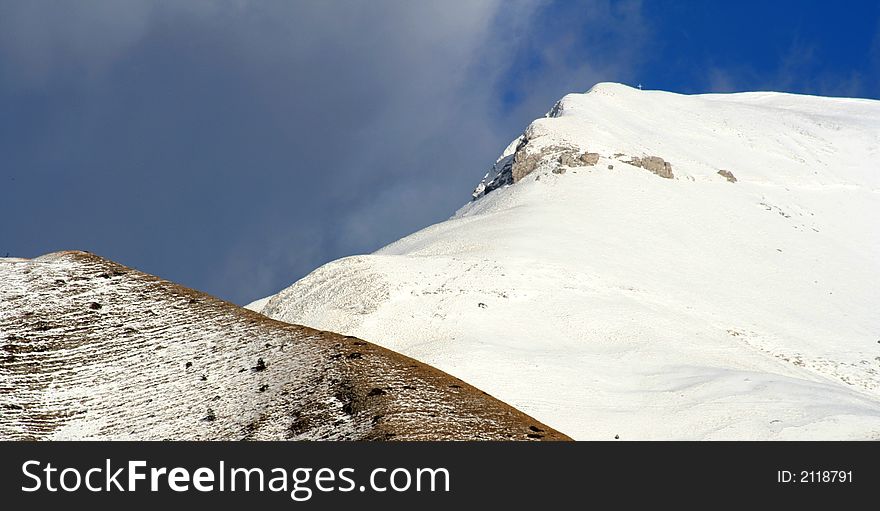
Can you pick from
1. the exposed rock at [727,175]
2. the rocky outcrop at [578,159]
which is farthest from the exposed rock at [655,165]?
the exposed rock at [727,175]

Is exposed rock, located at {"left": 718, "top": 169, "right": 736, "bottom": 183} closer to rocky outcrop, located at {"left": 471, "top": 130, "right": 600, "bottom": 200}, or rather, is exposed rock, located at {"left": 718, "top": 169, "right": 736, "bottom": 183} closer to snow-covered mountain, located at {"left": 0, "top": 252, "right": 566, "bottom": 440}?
rocky outcrop, located at {"left": 471, "top": 130, "right": 600, "bottom": 200}

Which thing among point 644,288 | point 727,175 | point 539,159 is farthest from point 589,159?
point 644,288

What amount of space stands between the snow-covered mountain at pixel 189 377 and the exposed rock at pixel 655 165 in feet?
173

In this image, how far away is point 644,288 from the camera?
47281mm

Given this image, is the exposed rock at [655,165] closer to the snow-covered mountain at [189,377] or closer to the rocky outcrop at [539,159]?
the rocky outcrop at [539,159]

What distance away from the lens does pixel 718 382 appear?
1307 inches

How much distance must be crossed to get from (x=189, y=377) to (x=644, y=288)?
33.8m

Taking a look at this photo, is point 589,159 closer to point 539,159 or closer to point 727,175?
point 539,159

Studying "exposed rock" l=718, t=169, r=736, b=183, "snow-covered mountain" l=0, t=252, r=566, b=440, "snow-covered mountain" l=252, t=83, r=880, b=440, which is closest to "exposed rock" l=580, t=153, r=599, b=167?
"snow-covered mountain" l=252, t=83, r=880, b=440

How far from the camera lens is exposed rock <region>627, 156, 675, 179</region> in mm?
67812

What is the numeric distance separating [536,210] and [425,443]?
4664 centimetres

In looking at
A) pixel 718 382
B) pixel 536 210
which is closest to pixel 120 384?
pixel 718 382

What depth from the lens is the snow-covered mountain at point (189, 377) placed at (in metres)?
14.0

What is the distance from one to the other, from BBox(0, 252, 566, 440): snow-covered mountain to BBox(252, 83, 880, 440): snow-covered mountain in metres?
15.1
